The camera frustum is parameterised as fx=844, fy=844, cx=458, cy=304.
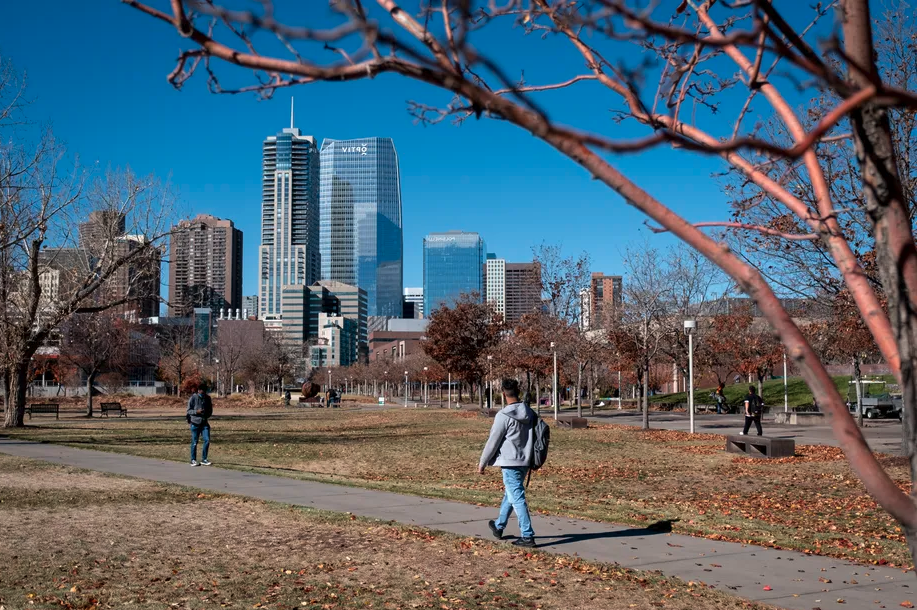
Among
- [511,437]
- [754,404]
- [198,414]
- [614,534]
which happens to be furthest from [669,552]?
[754,404]

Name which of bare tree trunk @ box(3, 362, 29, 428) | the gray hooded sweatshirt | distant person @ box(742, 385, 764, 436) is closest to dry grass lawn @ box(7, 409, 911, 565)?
distant person @ box(742, 385, 764, 436)

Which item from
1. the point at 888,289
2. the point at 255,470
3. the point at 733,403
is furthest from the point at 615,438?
the point at 733,403

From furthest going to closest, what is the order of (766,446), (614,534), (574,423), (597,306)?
(597,306)
(574,423)
(766,446)
(614,534)

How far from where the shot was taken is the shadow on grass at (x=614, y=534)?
919cm

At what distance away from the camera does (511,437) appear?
29.7 feet

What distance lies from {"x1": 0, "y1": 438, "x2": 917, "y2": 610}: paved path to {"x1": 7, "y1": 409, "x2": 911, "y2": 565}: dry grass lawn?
2.05 feet

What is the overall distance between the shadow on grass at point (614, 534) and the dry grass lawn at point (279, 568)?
744mm

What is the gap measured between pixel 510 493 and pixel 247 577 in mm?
2871

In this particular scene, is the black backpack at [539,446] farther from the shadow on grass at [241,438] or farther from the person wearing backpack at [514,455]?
the shadow on grass at [241,438]

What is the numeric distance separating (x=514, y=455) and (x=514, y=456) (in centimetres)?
1

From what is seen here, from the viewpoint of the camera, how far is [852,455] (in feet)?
9.64

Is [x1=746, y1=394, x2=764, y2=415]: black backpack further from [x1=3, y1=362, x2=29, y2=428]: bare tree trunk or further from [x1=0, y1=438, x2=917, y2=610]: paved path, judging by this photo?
[x1=3, y1=362, x2=29, y2=428]: bare tree trunk

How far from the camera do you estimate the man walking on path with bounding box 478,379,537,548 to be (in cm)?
884

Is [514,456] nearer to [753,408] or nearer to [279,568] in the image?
[279,568]
